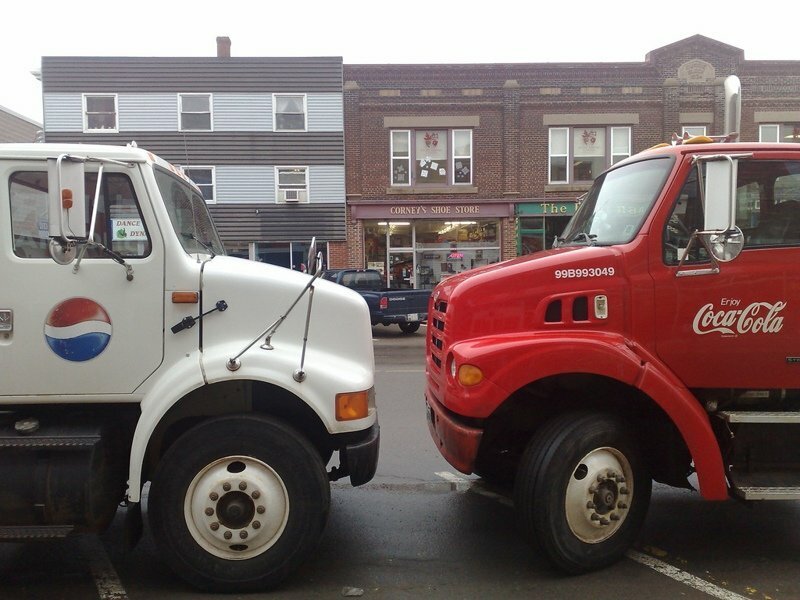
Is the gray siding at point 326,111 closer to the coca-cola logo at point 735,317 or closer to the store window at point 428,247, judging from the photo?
the store window at point 428,247

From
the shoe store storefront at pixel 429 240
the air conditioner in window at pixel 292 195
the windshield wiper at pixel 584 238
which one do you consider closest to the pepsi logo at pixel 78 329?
the windshield wiper at pixel 584 238

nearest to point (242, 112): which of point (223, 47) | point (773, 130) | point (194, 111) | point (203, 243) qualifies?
point (194, 111)

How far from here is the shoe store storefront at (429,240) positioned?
73.4ft

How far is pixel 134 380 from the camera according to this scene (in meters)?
3.36

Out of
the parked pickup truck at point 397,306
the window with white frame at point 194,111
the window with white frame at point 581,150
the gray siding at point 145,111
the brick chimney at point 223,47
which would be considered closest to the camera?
the parked pickup truck at point 397,306

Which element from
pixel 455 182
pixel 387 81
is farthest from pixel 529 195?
pixel 387 81

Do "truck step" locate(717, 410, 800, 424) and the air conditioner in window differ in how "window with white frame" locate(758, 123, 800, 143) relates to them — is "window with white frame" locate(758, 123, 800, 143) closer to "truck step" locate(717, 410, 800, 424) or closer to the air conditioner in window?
the air conditioner in window

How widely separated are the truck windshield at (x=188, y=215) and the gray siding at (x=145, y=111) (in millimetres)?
20649

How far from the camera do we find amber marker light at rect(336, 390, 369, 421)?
11.0 ft

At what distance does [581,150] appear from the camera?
73.9 feet

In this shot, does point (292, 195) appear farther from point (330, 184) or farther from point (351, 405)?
point (351, 405)

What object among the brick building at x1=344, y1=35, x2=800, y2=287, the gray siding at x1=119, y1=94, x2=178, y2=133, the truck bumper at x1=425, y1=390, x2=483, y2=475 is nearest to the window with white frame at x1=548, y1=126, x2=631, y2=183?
the brick building at x1=344, y1=35, x2=800, y2=287

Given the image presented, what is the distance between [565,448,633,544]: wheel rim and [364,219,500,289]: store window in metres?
19.1

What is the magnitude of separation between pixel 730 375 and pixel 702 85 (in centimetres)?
2226
